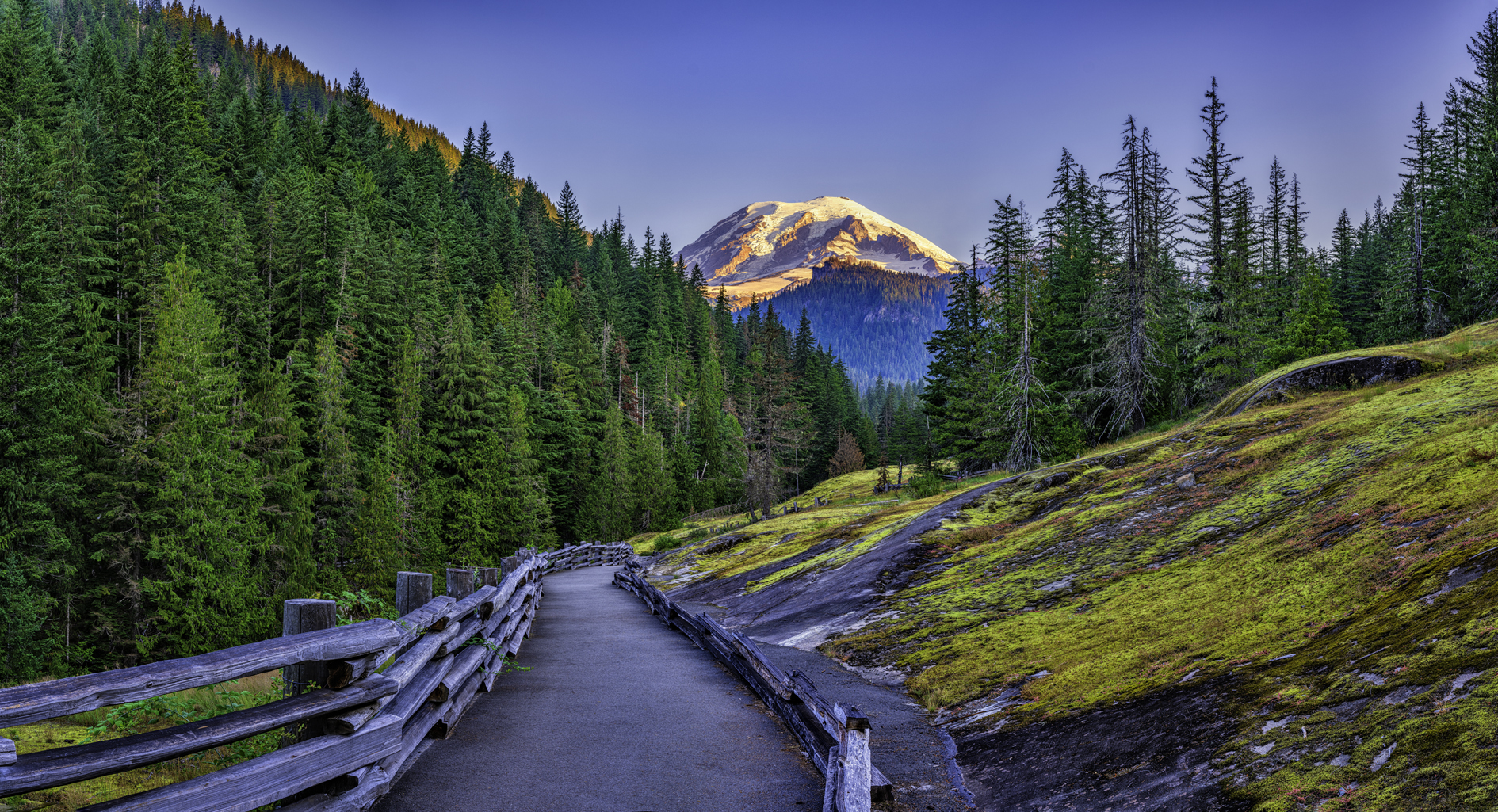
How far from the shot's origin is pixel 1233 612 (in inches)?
283

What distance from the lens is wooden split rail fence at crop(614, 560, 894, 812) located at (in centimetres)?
496

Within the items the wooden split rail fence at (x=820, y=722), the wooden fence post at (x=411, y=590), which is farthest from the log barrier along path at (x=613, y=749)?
the wooden fence post at (x=411, y=590)

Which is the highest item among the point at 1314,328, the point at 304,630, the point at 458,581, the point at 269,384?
the point at 1314,328

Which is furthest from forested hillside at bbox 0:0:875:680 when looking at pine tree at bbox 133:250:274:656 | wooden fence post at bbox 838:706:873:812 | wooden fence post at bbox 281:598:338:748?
wooden fence post at bbox 838:706:873:812

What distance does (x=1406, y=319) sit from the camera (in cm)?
4784

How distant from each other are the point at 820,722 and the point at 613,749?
1844mm

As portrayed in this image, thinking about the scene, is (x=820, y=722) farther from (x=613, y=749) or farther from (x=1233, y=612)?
(x=1233, y=612)

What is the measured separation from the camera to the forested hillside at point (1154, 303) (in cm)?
3722

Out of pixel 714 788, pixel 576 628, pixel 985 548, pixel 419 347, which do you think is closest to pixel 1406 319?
pixel 985 548

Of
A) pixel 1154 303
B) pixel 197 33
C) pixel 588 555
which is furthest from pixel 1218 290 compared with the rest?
pixel 197 33

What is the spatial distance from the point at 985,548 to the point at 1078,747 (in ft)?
31.7

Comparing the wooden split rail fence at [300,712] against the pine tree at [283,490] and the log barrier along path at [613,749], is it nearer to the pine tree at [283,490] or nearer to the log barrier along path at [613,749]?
the log barrier along path at [613,749]

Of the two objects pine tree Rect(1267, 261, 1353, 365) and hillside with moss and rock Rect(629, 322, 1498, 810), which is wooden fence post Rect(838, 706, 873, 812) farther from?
pine tree Rect(1267, 261, 1353, 365)

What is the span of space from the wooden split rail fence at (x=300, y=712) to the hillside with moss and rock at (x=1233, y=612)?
4.49 metres
